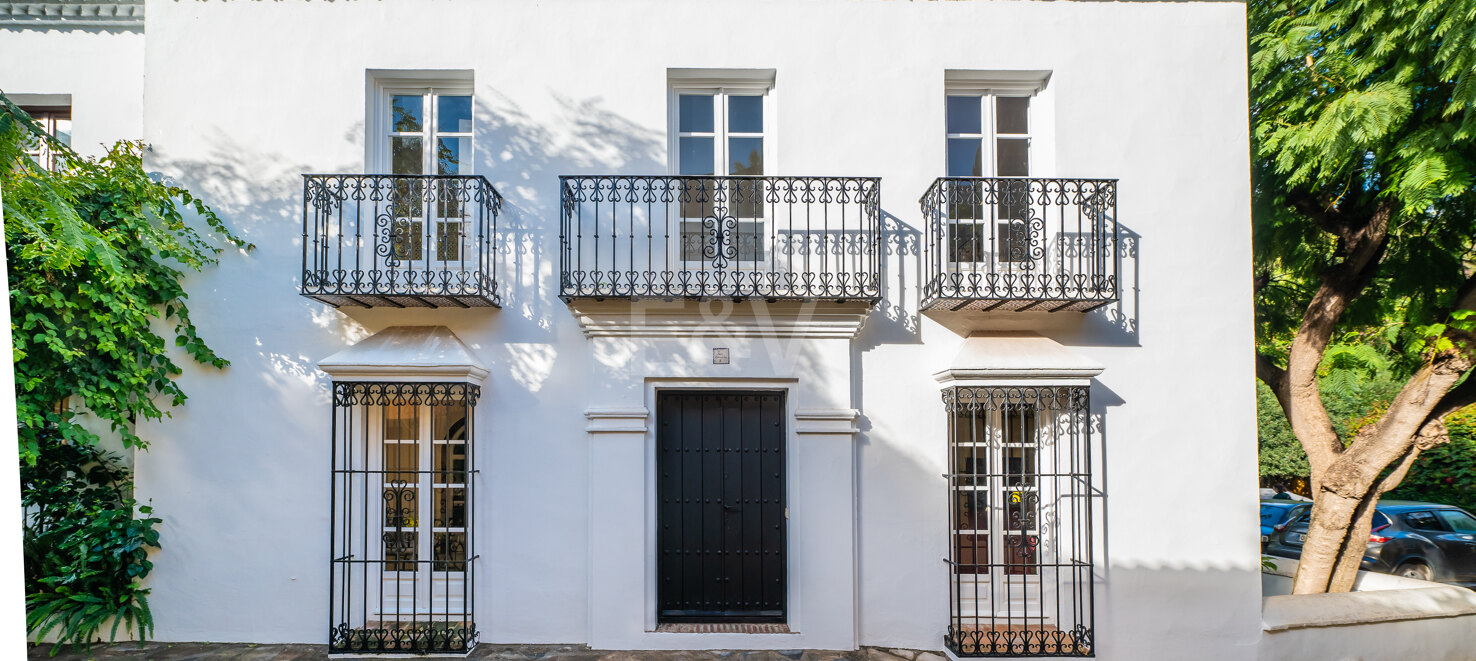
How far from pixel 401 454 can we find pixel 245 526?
135 centimetres

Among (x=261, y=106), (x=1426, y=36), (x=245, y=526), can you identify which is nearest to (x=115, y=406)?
(x=245, y=526)

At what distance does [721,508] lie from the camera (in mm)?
6980

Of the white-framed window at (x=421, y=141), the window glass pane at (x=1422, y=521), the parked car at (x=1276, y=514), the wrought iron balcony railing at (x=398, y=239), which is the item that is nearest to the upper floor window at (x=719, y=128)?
the wrought iron balcony railing at (x=398, y=239)

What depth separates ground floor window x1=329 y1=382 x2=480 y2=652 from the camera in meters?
6.68

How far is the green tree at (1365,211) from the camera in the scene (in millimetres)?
6453

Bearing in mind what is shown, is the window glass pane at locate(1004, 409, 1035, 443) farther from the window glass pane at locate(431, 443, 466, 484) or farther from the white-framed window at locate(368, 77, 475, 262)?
the white-framed window at locate(368, 77, 475, 262)

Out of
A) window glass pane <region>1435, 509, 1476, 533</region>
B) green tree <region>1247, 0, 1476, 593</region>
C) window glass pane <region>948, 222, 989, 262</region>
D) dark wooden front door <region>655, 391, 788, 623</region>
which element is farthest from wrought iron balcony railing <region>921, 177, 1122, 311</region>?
window glass pane <region>1435, 509, 1476, 533</region>

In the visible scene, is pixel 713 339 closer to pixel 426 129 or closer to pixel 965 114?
pixel 965 114

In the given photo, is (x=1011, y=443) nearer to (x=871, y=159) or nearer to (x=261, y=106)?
(x=871, y=159)

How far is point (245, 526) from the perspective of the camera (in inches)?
269

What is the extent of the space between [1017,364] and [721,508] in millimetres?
2688

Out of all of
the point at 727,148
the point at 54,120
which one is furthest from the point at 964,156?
the point at 54,120

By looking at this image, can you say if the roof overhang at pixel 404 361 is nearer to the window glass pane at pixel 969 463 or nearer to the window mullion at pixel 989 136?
the window glass pane at pixel 969 463

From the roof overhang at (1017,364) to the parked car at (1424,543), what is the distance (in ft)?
24.8
